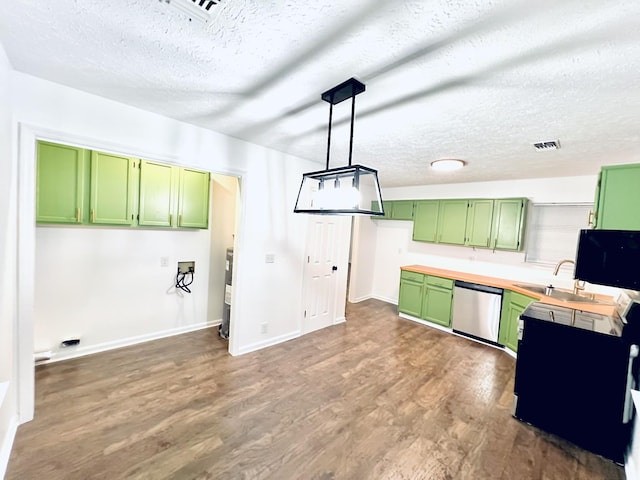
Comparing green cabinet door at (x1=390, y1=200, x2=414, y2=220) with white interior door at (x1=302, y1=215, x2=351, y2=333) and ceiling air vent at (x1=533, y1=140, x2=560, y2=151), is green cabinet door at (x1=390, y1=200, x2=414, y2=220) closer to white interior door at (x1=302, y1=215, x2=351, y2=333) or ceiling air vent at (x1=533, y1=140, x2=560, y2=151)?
white interior door at (x1=302, y1=215, x2=351, y2=333)

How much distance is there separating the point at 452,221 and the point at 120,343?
16.9 feet

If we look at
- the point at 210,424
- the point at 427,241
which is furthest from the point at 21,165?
the point at 427,241

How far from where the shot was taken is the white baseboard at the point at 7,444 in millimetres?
1618

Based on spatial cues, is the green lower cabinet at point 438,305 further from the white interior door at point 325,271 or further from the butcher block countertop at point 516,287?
the white interior door at point 325,271

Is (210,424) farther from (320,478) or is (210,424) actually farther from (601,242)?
(601,242)

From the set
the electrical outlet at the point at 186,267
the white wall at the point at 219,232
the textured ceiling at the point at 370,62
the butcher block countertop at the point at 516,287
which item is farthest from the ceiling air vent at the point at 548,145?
the electrical outlet at the point at 186,267

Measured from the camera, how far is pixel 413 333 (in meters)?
4.22

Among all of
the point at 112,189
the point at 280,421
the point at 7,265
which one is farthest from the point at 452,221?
the point at 7,265

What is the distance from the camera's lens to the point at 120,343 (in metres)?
3.24

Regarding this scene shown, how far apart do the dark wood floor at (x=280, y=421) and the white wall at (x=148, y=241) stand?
414 millimetres

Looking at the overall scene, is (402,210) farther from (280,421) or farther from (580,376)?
(280,421)

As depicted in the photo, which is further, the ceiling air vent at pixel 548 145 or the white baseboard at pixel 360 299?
the white baseboard at pixel 360 299

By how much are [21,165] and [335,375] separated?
3.19 m

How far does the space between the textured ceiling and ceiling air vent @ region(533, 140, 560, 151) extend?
0.19 ft
